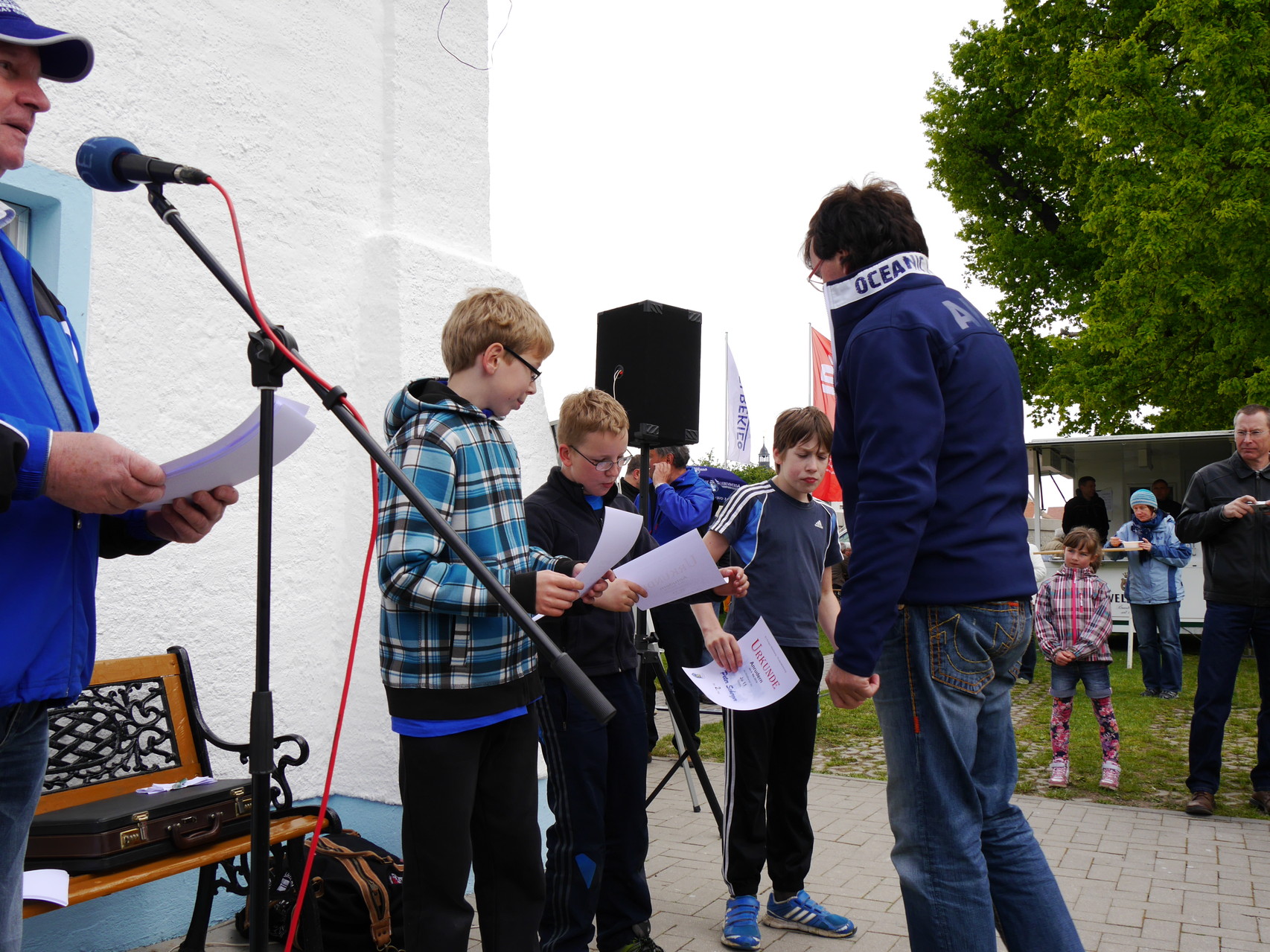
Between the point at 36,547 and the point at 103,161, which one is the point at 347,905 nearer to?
the point at 36,547

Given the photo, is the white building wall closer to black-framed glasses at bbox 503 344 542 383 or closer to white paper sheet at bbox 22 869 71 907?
white paper sheet at bbox 22 869 71 907

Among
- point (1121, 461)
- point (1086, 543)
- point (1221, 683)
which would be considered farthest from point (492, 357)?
point (1121, 461)

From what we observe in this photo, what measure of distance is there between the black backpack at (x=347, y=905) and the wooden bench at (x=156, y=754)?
12cm

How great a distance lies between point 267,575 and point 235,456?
10.8 inches

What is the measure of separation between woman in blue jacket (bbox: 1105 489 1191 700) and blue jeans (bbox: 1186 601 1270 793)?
426 cm

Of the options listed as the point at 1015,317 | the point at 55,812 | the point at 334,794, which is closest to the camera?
the point at 55,812

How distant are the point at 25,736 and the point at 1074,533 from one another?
20.8 ft

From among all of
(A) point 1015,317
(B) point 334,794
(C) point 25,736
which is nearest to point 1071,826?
(B) point 334,794

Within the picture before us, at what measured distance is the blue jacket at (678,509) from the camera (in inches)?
257

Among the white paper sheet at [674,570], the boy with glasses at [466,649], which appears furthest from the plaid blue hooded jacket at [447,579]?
the white paper sheet at [674,570]

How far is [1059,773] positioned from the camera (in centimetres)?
608

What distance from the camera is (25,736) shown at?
157cm

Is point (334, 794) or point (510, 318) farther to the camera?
point (334, 794)

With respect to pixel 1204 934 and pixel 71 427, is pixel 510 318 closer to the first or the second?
pixel 71 427
